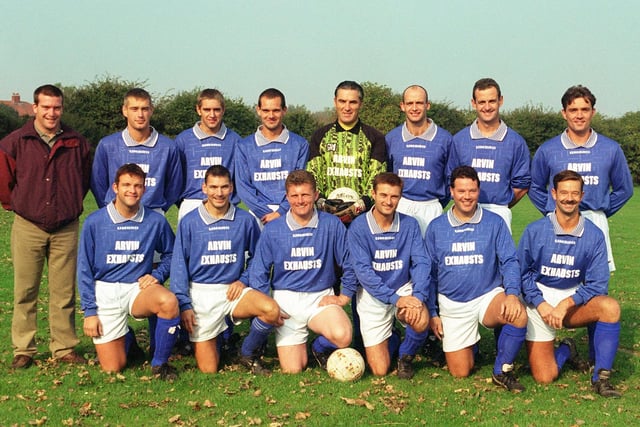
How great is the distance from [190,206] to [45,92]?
5.76ft

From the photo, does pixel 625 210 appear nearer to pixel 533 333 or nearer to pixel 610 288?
pixel 610 288

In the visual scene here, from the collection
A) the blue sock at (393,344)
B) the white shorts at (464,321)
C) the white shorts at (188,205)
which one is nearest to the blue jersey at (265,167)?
the white shorts at (188,205)

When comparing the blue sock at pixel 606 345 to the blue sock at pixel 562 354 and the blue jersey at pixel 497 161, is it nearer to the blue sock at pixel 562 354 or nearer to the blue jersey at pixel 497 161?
the blue sock at pixel 562 354

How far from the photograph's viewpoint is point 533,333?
6.35 m

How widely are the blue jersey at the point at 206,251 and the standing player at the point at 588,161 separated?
9.85ft

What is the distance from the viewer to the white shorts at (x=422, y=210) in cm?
723

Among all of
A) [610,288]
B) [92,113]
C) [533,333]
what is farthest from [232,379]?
[92,113]

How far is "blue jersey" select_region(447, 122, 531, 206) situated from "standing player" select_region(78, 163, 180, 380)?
3054mm

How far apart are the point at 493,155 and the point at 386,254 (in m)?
1.55

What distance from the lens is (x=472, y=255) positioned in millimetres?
6391

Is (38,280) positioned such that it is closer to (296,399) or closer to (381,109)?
(296,399)

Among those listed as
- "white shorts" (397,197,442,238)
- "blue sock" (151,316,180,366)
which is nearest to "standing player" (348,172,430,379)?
"white shorts" (397,197,442,238)

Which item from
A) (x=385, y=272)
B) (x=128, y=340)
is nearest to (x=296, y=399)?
(x=385, y=272)

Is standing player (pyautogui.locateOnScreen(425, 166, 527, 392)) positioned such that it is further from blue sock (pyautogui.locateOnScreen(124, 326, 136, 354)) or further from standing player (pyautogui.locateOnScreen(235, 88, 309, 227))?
blue sock (pyautogui.locateOnScreen(124, 326, 136, 354))
